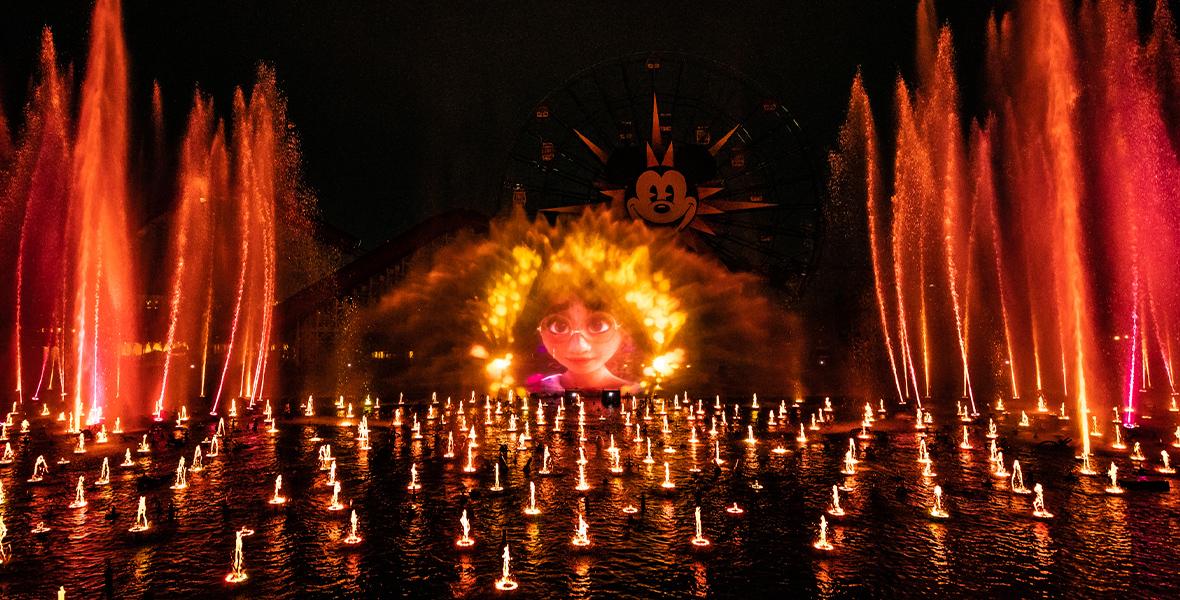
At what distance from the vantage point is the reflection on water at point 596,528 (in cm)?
802

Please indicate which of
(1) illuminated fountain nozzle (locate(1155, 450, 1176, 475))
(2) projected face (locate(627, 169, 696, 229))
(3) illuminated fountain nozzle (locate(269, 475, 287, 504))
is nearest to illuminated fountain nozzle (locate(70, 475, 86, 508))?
(3) illuminated fountain nozzle (locate(269, 475, 287, 504))

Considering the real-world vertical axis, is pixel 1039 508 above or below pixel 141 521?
below

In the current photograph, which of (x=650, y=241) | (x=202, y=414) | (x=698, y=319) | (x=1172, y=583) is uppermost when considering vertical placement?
(x=650, y=241)

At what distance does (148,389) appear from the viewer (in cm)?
2706

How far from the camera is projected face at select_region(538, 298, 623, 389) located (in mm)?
26469

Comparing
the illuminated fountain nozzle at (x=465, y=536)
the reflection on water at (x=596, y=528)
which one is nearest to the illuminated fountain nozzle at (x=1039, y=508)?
the reflection on water at (x=596, y=528)

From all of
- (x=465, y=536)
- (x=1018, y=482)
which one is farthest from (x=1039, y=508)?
(x=465, y=536)

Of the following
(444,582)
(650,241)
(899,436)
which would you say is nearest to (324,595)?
(444,582)

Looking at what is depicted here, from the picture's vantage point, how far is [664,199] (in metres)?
31.1

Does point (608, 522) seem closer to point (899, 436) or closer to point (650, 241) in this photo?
point (899, 436)

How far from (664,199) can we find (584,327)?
7.91 meters

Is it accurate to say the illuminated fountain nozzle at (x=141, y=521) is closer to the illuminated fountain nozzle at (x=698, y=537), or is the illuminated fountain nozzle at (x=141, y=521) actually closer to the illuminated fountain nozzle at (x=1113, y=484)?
the illuminated fountain nozzle at (x=698, y=537)

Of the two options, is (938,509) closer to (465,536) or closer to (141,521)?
(465,536)

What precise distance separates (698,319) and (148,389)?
2187 centimetres
